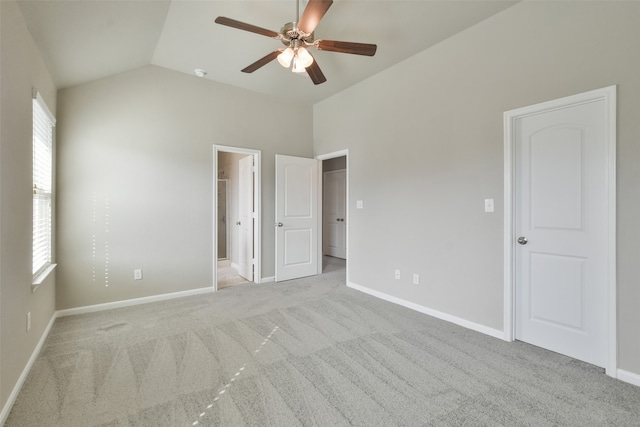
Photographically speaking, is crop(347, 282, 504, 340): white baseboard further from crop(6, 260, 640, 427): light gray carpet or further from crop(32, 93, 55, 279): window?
crop(32, 93, 55, 279): window

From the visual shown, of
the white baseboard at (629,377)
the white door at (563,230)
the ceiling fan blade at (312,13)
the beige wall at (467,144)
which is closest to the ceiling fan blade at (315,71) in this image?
the ceiling fan blade at (312,13)

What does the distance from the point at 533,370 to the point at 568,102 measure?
2.04 metres

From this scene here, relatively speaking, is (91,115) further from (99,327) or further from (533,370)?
(533,370)

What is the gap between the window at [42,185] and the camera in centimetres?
244

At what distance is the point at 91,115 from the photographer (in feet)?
10.9

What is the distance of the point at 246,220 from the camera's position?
486 cm

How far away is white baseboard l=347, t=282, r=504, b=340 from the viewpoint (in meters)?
2.74

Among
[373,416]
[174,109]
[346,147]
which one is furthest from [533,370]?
[174,109]

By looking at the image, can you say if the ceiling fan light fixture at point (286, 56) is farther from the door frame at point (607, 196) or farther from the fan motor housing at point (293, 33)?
the door frame at point (607, 196)

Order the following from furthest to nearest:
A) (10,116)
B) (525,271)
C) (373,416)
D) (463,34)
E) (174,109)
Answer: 1. (174,109)
2. (463,34)
3. (525,271)
4. (10,116)
5. (373,416)

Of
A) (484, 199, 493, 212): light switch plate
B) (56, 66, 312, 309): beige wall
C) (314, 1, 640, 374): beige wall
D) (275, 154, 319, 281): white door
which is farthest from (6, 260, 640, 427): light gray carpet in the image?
(275, 154, 319, 281): white door

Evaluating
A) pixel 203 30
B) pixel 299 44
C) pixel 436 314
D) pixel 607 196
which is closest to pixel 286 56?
pixel 299 44

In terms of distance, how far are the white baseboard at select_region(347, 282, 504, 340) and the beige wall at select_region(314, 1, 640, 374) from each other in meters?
0.05

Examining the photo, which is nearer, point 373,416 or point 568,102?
point 373,416
